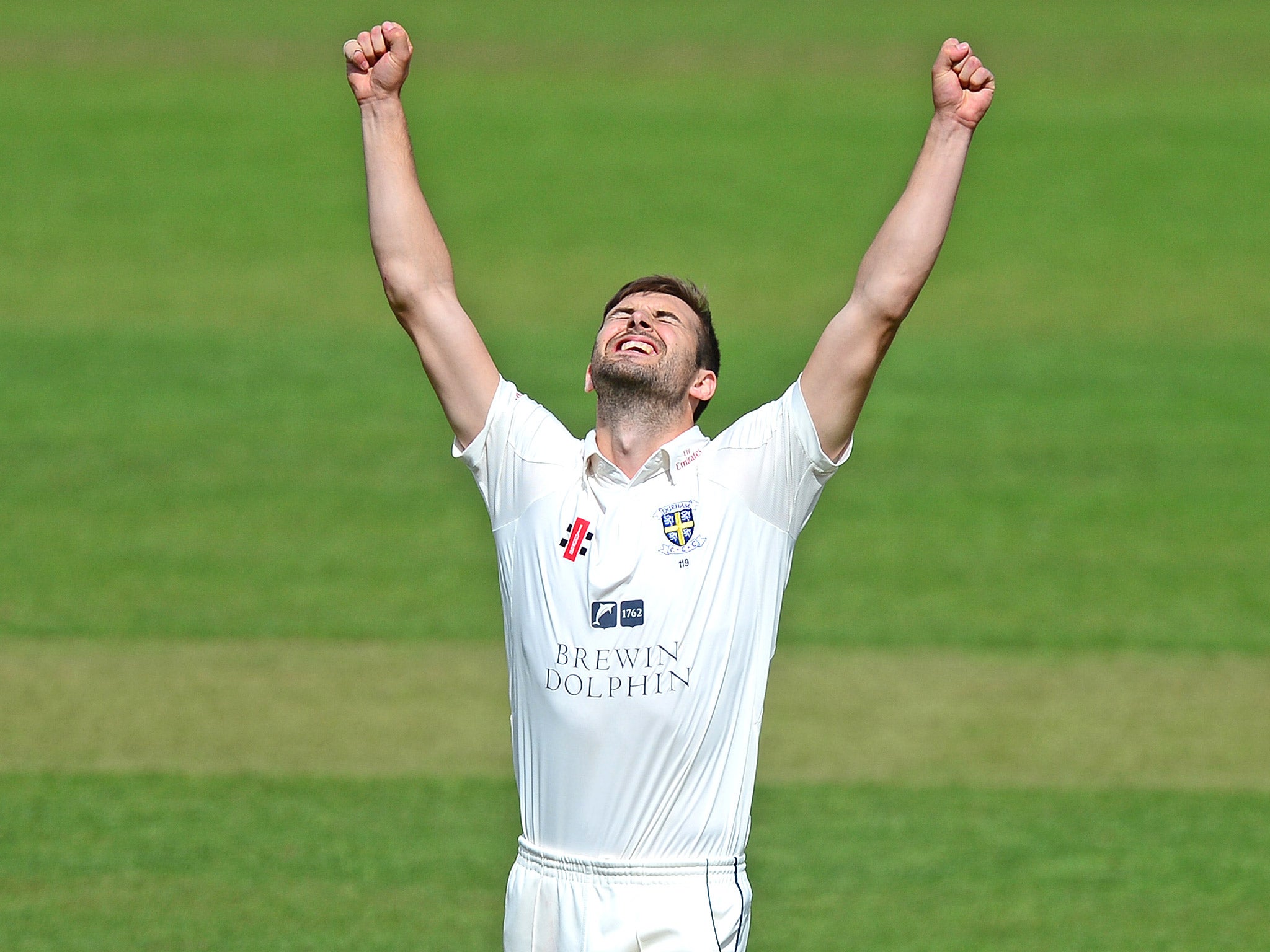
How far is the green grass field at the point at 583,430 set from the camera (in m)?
8.27

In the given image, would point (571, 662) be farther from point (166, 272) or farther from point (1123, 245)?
point (1123, 245)

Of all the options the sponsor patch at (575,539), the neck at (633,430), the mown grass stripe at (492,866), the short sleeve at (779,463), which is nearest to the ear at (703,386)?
the neck at (633,430)

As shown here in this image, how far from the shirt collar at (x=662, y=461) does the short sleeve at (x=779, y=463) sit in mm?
82

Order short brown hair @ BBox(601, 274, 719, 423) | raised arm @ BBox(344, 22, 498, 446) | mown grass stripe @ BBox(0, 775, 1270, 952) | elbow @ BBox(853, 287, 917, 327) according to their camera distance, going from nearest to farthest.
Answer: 1. elbow @ BBox(853, 287, 917, 327)
2. raised arm @ BBox(344, 22, 498, 446)
3. short brown hair @ BBox(601, 274, 719, 423)
4. mown grass stripe @ BBox(0, 775, 1270, 952)

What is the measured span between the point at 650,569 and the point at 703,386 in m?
0.62

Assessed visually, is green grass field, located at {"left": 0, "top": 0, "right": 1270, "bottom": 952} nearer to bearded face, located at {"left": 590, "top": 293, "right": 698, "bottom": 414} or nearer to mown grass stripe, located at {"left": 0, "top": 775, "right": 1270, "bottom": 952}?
mown grass stripe, located at {"left": 0, "top": 775, "right": 1270, "bottom": 952}

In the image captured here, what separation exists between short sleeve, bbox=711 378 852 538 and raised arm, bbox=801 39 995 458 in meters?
0.03

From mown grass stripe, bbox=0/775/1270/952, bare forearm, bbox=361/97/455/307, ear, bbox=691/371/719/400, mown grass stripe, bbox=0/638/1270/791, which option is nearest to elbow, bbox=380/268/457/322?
bare forearm, bbox=361/97/455/307

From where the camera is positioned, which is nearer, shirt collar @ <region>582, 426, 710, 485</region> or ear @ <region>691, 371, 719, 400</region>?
shirt collar @ <region>582, 426, 710, 485</region>

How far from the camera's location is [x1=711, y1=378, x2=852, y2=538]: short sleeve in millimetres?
4590

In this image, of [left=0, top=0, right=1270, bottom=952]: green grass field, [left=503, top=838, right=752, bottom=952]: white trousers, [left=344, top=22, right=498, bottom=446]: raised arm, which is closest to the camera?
[left=503, top=838, right=752, bottom=952]: white trousers

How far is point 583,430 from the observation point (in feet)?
49.4

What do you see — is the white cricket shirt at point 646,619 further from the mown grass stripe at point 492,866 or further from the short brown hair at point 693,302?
the mown grass stripe at point 492,866

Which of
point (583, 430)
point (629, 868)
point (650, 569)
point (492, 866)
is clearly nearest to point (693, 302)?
point (650, 569)
